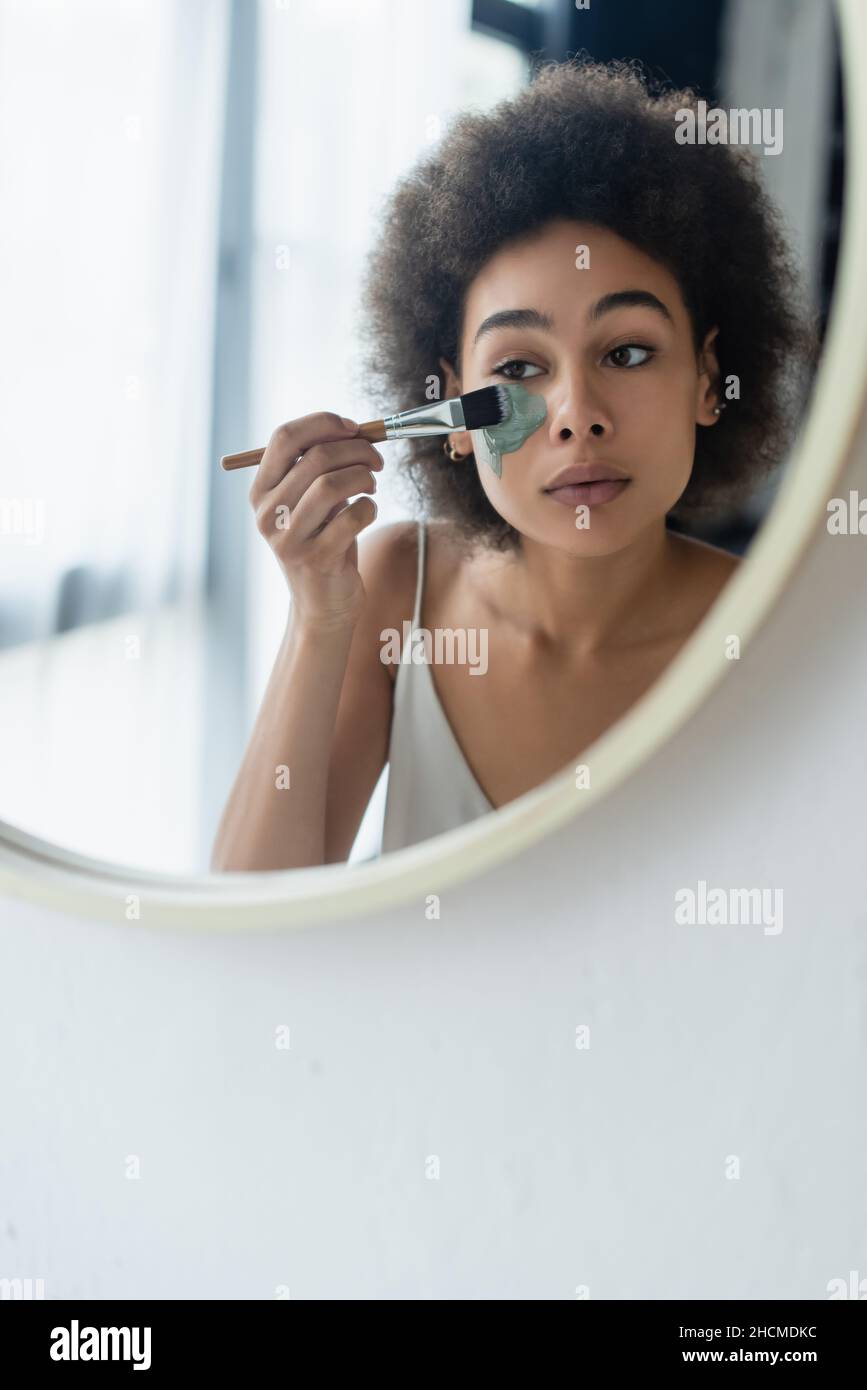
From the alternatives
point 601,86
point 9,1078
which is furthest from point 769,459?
point 9,1078

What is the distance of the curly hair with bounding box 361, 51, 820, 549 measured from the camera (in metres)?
0.45

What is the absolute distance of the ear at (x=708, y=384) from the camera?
1.50ft

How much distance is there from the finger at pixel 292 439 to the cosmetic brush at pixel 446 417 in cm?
1

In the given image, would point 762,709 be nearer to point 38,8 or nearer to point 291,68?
point 291,68

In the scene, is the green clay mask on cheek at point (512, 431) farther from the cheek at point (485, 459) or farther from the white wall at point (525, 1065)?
the white wall at point (525, 1065)

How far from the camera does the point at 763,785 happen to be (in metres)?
0.52

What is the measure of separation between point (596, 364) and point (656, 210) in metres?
0.06

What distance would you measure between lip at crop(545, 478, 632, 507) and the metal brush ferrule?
5cm

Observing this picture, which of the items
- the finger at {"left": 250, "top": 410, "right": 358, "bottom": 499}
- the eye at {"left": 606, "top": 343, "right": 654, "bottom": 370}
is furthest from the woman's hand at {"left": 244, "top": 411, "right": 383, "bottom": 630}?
the eye at {"left": 606, "top": 343, "right": 654, "bottom": 370}

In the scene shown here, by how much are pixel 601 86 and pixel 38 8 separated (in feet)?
0.86

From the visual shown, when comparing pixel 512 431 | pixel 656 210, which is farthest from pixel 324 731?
pixel 656 210
